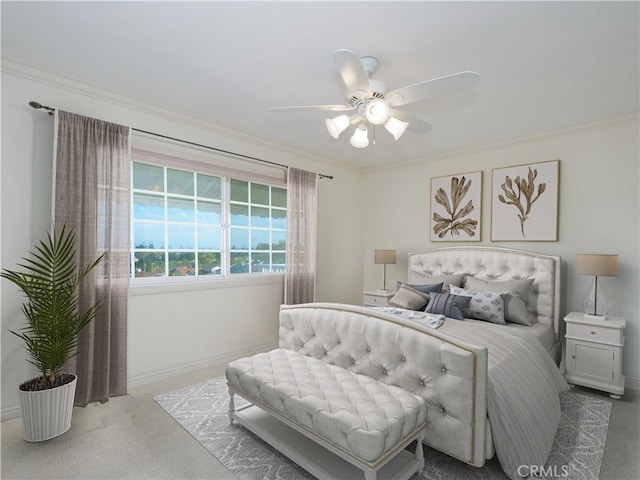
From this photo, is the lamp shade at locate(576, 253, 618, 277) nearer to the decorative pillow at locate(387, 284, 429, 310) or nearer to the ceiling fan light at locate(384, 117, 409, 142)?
the decorative pillow at locate(387, 284, 429, 310)

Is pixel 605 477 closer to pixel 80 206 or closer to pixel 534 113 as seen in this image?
pixel 534 113

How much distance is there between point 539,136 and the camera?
3.55m

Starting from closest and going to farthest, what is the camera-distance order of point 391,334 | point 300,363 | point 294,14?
point 294,14 < point 391,334 < point 300,363

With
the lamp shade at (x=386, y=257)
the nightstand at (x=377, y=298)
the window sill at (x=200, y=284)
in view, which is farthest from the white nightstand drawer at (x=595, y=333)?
the window sill at (x=200, y=284)

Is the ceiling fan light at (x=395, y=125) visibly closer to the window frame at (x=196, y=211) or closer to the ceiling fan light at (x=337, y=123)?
the ceiling fan light at (x=337, y=123)

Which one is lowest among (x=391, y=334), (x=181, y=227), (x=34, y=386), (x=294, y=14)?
(x=34, y=386)

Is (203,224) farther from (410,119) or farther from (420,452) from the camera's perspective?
(420,452)

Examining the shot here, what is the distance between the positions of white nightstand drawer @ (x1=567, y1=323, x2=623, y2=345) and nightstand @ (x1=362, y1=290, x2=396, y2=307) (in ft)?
6.08


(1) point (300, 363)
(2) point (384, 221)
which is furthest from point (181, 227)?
(2) point (384, 221)

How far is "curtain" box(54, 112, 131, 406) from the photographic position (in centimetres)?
253

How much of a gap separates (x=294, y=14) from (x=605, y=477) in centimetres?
304

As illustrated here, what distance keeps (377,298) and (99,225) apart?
3.12 m

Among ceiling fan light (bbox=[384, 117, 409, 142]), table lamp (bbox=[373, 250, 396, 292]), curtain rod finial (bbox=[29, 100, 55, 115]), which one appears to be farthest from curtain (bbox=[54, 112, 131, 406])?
table lamp (bbox=[373, 250, 396, 292])

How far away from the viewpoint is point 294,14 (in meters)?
1.82
